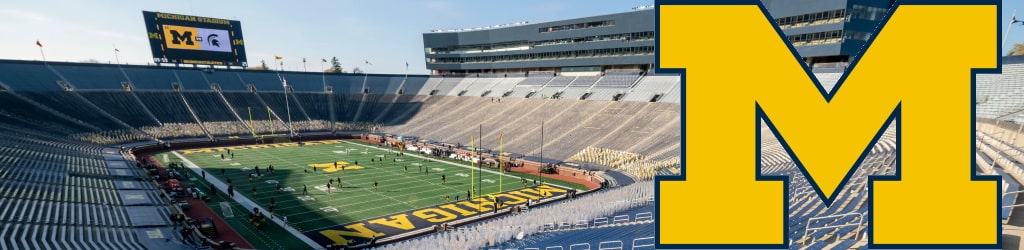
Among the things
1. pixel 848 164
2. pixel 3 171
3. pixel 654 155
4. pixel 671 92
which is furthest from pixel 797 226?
pixel 671 92

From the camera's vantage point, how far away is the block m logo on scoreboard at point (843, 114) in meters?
4.29

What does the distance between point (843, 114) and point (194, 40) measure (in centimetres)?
7780

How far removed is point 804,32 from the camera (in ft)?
165

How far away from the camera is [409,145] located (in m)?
53.7

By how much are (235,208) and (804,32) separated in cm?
5560

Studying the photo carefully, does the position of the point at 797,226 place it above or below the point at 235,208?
above

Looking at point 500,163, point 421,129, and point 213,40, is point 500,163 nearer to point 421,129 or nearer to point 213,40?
point 421,129

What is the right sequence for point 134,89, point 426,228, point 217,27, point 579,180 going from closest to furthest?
1. point 426,228
2. point 579,180
3. point 134,89
4. point 217,27

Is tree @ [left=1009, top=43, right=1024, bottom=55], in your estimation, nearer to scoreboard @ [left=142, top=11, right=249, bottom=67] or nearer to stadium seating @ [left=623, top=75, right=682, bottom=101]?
stadium seating @ [left=623, top=75, right=682, bottom=101]

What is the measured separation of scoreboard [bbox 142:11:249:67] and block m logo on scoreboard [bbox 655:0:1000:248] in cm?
7448

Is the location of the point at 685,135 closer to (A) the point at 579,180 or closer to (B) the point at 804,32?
(A) the point at 579,180

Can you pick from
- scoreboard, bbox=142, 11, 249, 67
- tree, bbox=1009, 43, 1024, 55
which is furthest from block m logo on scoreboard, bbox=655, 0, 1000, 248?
tree, bbox=1009, 43, 1024, 55

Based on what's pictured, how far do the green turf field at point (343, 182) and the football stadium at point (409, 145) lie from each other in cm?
21

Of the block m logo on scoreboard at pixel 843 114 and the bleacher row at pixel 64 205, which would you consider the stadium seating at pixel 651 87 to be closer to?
the bleacher row at pixel 64 205
